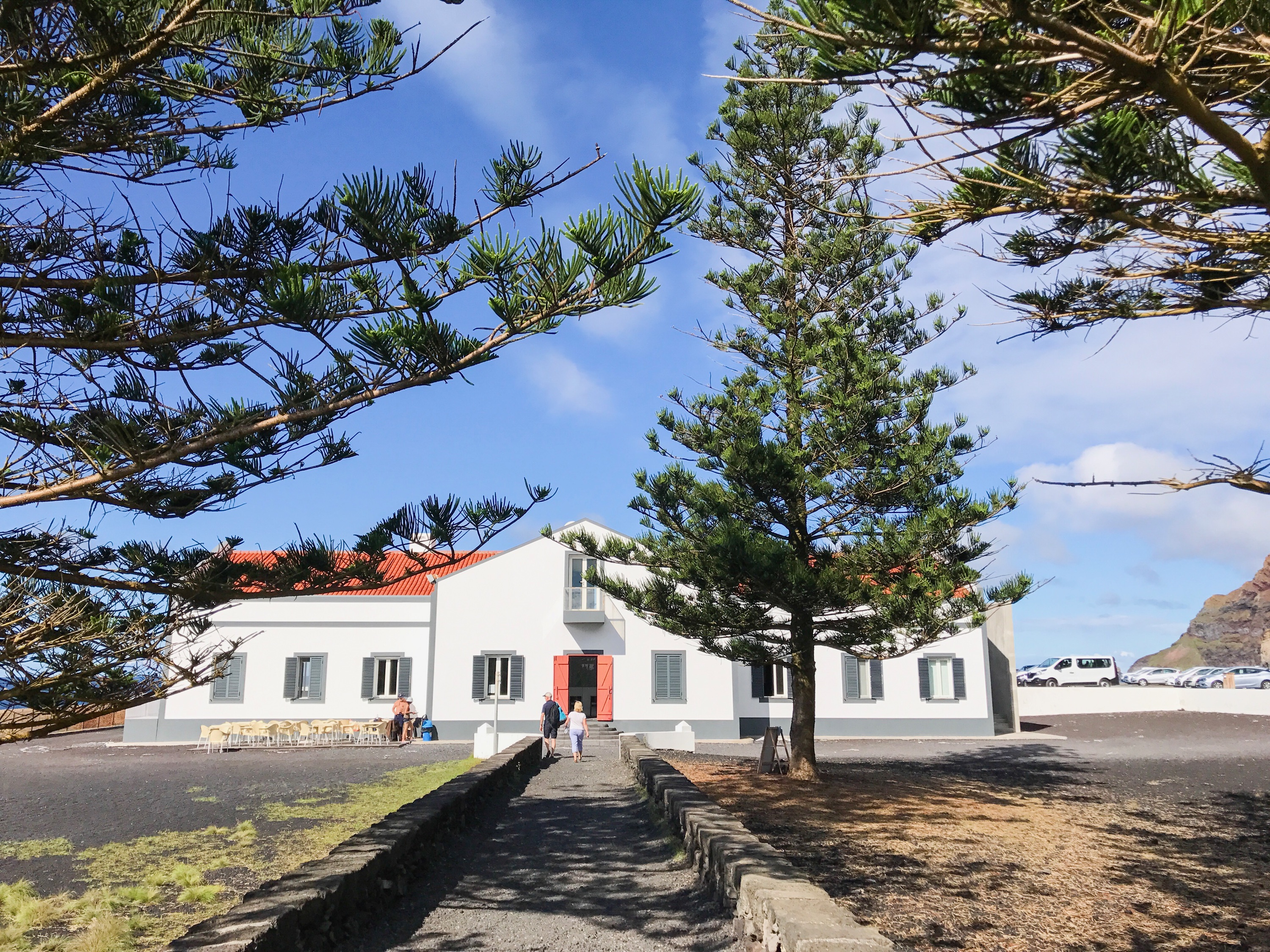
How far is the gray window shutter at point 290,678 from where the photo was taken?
22.8 m

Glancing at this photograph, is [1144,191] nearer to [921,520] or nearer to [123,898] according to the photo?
[921,520]

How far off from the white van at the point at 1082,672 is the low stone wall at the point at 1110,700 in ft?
31.7

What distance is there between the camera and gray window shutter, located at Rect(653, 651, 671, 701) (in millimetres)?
22250

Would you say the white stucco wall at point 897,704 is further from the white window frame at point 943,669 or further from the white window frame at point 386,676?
the white window frame at point 386,676

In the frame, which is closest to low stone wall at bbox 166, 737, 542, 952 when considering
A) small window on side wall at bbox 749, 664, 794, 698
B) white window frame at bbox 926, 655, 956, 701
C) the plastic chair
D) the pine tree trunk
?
the pine tree trunk

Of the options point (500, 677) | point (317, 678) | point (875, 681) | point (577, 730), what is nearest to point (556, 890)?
point (577, 730)

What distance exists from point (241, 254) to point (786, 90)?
9805 millimetres

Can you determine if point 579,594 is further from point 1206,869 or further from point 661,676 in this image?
point 1206,869

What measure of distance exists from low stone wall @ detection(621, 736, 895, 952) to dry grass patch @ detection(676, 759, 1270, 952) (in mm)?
669

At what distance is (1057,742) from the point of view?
21188 millimetres

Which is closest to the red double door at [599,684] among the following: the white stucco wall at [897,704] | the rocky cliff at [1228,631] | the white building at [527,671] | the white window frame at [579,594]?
the white building at [527,671]

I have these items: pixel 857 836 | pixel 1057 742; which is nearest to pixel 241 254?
pixel 857 836

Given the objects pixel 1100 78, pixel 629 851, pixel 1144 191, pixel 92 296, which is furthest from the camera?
pixel 629 851

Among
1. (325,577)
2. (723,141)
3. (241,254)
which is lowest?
(325,577)
